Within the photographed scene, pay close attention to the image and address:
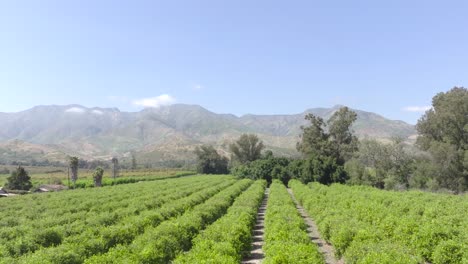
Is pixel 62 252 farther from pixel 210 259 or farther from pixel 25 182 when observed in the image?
pixel 25 182

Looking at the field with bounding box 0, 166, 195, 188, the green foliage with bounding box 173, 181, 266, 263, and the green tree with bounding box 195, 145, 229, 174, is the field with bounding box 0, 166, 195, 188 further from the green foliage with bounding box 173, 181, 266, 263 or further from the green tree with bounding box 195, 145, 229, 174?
the green foliage with bounding box 173, 181, 266, 263

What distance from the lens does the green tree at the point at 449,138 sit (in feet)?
213

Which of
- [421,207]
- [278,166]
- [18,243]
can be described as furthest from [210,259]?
[278,166]

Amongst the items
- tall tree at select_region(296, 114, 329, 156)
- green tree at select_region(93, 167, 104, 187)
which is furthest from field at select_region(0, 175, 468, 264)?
tall tree at select_region(296, 114, 329, 156)

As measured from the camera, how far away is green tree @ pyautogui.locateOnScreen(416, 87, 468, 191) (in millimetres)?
65000

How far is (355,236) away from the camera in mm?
18844

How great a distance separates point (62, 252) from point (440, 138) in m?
72.7

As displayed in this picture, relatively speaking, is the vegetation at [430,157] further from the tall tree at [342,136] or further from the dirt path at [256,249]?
the dirt path at [256,249]

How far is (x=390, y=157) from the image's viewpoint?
263 feet

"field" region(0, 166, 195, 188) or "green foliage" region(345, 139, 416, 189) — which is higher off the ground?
"green foliage" region(345, 139, 416, 189)

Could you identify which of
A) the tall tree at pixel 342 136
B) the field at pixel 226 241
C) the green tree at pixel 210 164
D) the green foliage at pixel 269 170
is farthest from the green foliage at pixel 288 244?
the green tree at pixel 210 164

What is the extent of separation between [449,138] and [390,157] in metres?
13.4

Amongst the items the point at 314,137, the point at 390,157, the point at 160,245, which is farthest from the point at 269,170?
the point at 160,245

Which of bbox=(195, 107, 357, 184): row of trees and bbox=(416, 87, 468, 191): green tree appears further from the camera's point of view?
bbox=(195, 107, 357, 184): row of trees
